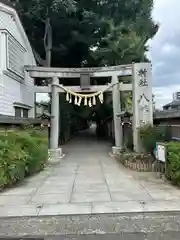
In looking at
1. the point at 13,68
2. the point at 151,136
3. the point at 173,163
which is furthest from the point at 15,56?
the point at 173,163

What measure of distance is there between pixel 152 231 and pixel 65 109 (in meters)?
23.6

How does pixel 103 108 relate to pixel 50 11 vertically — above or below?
below

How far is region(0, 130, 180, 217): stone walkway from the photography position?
7359 mm

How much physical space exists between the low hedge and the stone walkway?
0.34 meters

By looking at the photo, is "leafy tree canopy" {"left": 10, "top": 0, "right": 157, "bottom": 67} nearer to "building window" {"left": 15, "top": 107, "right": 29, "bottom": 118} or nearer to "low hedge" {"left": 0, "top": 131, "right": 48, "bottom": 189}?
"building window" {"left": 15, "top": 107, "right": 29, "bottom": 118}

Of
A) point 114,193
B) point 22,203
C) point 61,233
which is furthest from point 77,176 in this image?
point 61,233

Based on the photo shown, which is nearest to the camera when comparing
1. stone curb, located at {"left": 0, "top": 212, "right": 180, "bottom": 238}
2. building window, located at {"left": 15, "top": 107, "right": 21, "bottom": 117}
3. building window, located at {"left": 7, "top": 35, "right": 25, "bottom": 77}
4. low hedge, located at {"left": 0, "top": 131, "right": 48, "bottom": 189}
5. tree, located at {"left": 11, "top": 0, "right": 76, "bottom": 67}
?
stone curb, located at {"left": 0, "top": 212, "right": 180, "bottom": 238}

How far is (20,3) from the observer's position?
25766 mm

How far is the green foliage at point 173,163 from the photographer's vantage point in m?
9.39

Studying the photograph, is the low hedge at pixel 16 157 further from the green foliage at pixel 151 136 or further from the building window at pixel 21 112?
the building window at pixel 21 112

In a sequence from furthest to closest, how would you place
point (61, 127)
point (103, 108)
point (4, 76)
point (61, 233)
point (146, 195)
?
point (103, 108)
point (61, 127)
point (4, 76)
point (146, 195)
point (61, 233)

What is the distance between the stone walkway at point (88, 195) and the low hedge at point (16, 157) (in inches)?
13.5

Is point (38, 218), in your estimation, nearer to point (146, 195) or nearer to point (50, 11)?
point (146, 195)

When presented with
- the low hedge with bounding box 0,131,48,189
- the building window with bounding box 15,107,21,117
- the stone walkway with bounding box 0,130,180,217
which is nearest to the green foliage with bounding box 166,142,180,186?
the stone walkway with bounding box 0,130,180,217
